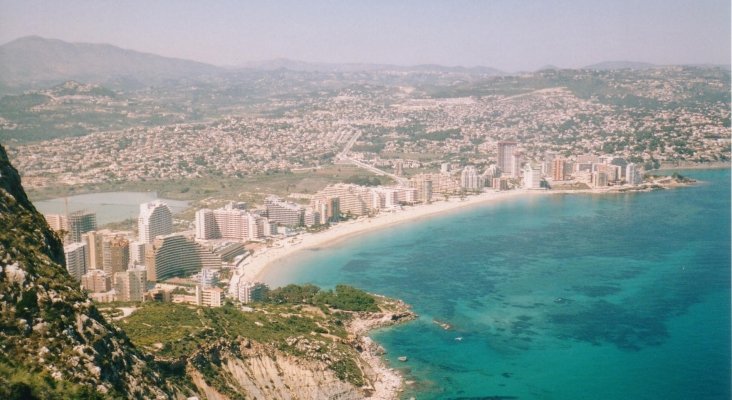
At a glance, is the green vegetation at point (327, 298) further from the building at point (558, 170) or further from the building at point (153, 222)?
the building at point (558, 170)

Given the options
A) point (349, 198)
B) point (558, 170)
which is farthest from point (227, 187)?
point (558, 170)

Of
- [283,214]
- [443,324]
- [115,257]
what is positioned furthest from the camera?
[283,214]

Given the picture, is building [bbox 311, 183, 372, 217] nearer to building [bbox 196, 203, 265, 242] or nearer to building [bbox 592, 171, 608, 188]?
building [bbox 196, 203, 265, 242]

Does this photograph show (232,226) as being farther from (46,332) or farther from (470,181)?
(46,332)

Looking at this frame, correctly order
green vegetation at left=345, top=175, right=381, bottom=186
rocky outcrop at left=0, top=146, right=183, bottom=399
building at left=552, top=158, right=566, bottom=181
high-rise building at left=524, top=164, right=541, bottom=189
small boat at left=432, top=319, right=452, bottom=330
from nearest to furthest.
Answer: rocky outcrop at left=0, top=146, right=183, bottom=399
small boat at left=432, top=319, right=452, bottom=330
green vegetation at left=345, top=175, right=381, bottom=186
high-rise building at left=524, top=164, right=541, bottom=189
building at left=552, top=158, right=566, bottom=181

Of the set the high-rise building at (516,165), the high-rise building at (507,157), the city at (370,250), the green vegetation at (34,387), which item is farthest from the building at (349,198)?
the green vegetation at (34,387)

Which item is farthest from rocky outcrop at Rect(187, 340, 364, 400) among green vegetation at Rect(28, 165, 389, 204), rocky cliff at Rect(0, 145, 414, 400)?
green vegetation at Rect(28, 165, 389, 204)
